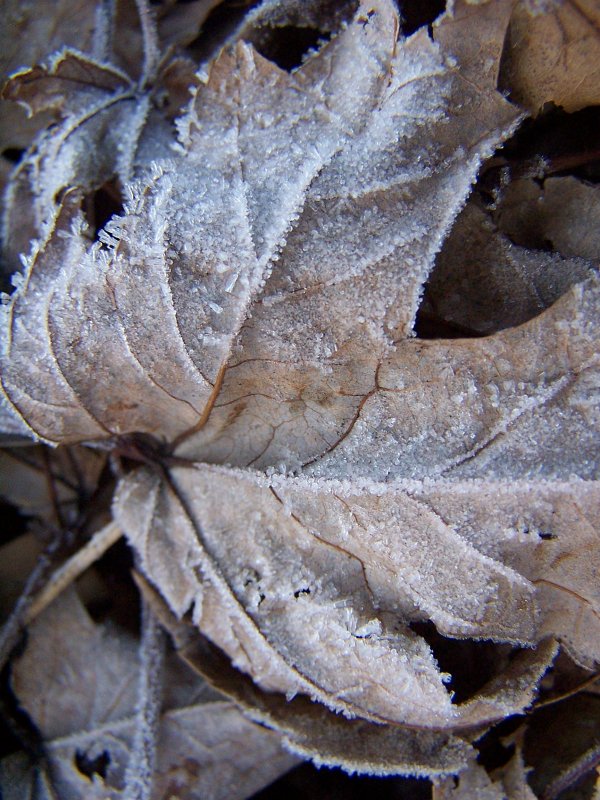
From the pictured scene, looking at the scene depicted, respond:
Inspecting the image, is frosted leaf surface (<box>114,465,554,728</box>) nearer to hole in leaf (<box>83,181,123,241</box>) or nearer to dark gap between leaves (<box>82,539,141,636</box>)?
dark gap between leaves (<box>82,539,141,636</box>)

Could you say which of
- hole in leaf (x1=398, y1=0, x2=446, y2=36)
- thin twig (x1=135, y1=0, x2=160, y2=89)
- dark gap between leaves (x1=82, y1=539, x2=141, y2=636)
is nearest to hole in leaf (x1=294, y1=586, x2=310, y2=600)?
dark gap between leaves (x1=82, y1=539, x2=141, y2=636)

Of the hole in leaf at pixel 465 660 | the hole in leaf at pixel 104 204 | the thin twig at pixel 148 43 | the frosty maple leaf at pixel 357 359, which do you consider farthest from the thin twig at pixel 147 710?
the thin twig at pixel 148 43

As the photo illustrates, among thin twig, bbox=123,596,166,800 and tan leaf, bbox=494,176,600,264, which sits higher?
tan leaf, bbox=494,176,600,264

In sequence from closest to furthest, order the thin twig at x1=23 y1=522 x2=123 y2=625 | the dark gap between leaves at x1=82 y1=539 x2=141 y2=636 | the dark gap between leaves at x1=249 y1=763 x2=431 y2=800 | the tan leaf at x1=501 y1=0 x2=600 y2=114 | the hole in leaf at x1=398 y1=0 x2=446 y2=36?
the tan leaf at x1=501 y1=0 x2=600 y2=114, the hole in leaf at x1=398 y1=0 x2=446 y2=36, the dark gap between leaves at x1=249 y1=763 x2=431 y2=800, the thin twig at x1=23 y1=522 x2=123 y2=625, the dark gap between leaves at x1=82 y1=539 x2=141 y2=636

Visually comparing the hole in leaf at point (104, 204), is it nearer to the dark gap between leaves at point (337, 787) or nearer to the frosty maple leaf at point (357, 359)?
the frosty maple leaf at point (357, 359)

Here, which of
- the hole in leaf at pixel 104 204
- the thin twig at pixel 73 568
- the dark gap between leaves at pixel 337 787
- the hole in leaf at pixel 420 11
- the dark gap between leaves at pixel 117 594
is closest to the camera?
the hole in leaf at pixel 420 11

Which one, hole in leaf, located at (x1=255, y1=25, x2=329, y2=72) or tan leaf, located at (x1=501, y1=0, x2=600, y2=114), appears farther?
hole in leaf, located at (x1=255, y1=25, x2=329, y2=72)
